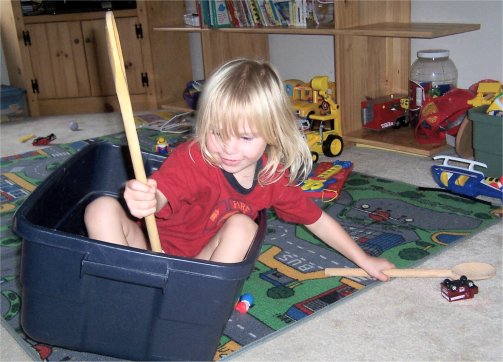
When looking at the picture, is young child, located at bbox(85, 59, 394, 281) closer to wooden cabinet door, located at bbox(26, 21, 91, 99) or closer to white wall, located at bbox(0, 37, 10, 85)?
wooden cabinet door, located at bbox(26, 21, 91, 99)

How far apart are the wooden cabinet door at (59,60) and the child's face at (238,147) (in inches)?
83.1

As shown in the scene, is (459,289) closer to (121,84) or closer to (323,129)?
(121,84)

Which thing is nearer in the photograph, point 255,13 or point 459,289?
point 459,289

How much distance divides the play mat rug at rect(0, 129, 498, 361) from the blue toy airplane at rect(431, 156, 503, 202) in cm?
4

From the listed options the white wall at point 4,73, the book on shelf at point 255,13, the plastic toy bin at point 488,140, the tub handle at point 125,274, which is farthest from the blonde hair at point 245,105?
the white wall at point 4,73

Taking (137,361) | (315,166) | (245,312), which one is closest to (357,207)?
(315,166)

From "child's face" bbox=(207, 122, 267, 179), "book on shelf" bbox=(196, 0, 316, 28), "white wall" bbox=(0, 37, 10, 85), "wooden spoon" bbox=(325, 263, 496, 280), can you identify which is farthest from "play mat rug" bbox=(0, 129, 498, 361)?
"white wall" bbox=(0, 37, 10, 85)

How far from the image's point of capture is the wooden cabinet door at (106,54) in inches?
112

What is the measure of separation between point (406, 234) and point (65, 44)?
6.84ft

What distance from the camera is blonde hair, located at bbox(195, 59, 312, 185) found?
0.94 meters

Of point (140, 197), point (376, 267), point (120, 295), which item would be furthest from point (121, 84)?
point (376, 267)

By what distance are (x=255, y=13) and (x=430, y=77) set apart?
0.70m

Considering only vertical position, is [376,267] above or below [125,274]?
below

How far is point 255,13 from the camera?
2.37 metres
